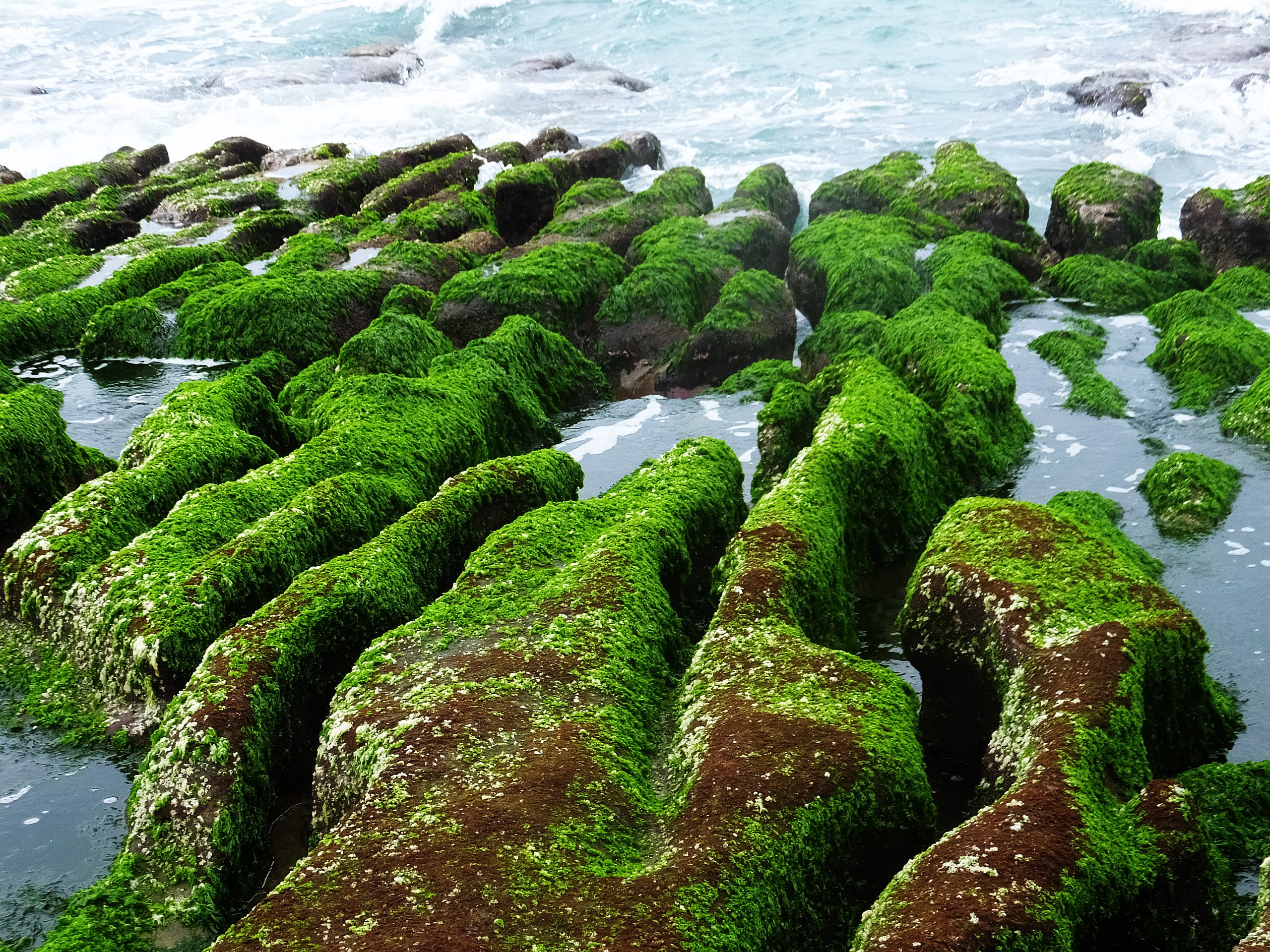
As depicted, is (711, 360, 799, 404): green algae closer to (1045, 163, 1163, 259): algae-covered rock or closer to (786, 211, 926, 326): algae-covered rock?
(786, 211, 926, 326): algae-covered rock

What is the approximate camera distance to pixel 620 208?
53.8 ft

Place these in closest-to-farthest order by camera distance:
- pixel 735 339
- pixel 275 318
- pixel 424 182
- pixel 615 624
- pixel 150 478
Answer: pixel 615 624
pixel 150 478
pixel 735 339
pixel 275 318
pixel 424 182

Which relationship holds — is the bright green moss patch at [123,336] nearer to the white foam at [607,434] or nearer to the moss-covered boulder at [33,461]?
the moss-covered boulder at [33,461]

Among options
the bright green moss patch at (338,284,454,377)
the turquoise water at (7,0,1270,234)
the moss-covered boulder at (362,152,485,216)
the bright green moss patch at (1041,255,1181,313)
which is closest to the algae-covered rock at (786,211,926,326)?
the bright green moss patch at (1041,255,1181,313)

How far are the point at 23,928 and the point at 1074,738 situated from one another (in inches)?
238

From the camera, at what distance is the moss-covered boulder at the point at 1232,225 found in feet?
46.8

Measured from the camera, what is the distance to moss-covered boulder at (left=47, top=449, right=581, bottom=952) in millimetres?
5113

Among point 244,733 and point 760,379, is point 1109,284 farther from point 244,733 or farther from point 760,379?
point 244,733

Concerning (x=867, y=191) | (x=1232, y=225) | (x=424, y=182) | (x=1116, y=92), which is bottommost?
(x=1232, y=225)

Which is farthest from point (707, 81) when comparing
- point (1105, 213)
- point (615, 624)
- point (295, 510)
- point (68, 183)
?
point (615, 624)

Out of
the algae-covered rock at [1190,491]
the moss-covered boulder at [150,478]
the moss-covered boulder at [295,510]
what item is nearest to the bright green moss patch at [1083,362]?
the algae-covered rock at [1190,491]

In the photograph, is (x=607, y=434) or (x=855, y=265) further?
(x=855, y=265)

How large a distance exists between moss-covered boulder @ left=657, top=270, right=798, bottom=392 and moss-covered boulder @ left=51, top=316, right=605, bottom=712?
7.71ft

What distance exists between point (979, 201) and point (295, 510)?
1388cm
